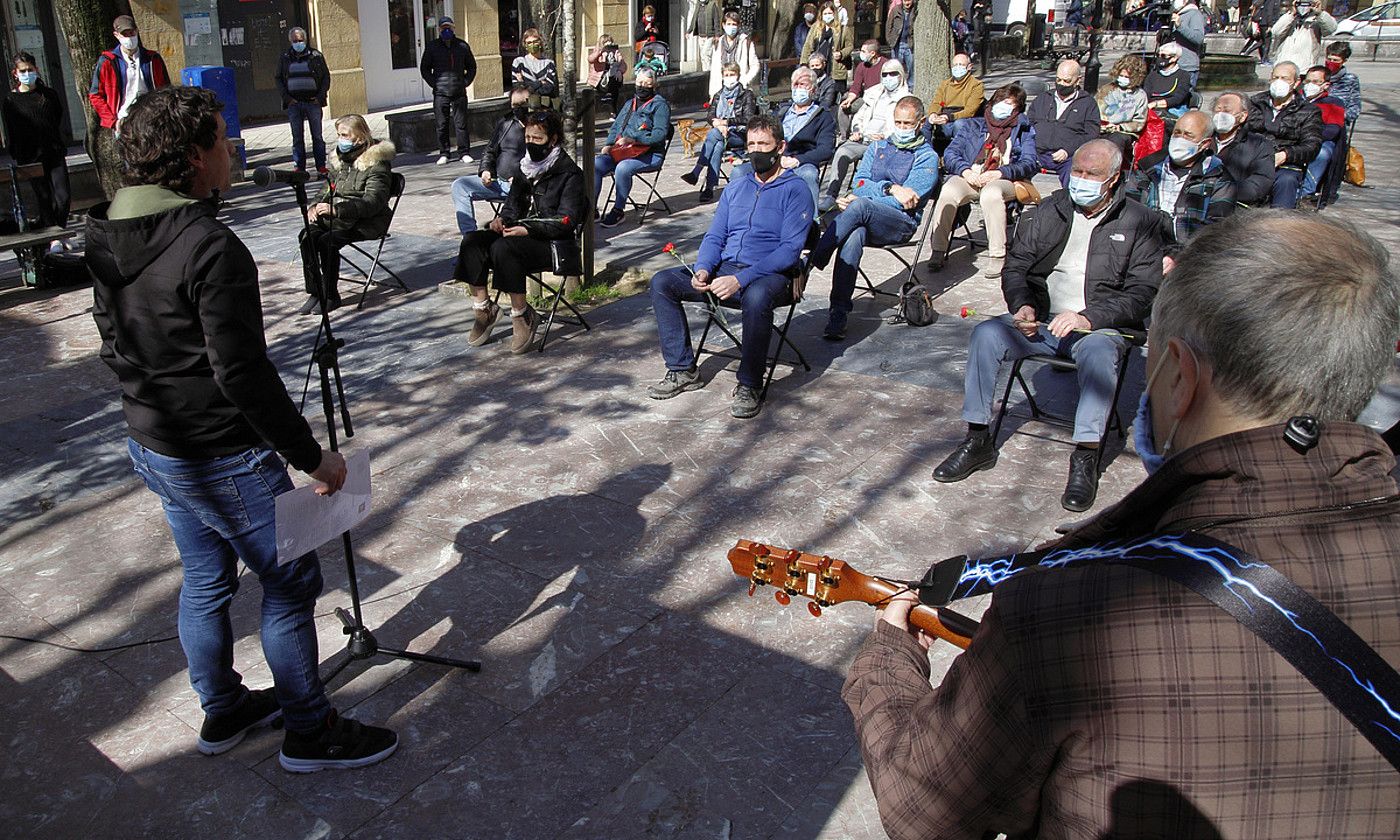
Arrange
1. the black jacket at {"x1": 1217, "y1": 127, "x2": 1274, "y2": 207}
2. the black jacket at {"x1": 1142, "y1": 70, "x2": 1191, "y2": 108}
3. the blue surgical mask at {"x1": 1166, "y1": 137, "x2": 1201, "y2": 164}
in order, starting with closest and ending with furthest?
the blue surgical mask at {"x1": 1166, "y1": 137, "x2": 1201, "y2": 164}
the black jacket at {"x1": 1217, "y1": 127, "x2": 1274, "y2": 207}
the black jacket at {"x1": 1142, "y1": 70, "x2": 1191, "y2": 108}

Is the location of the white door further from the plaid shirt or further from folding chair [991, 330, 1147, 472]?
the plaid shirt

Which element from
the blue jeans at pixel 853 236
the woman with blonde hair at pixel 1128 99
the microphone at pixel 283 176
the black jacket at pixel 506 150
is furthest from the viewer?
the woman with blonde hair at pixel 1128 99

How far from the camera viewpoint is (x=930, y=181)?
26.6 feet

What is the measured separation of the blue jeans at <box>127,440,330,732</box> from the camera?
116 inches

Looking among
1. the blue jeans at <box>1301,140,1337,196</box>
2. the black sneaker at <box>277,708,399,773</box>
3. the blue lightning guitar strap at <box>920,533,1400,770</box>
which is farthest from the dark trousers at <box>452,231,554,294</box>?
the blue jeans at <box>1301,140,1337,196</box>

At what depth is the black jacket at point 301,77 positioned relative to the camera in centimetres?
1288

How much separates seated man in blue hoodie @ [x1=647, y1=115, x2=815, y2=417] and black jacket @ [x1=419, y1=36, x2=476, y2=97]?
8.36 metres

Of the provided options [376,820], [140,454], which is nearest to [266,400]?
[140,454]

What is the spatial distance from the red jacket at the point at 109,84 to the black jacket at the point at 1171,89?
10.2 m

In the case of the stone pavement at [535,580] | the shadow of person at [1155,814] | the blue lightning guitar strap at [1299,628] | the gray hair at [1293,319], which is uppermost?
the gray hair at [1293,319]

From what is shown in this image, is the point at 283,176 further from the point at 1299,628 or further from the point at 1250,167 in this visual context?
the point at 1250,167

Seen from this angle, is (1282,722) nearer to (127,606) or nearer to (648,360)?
(127,606)

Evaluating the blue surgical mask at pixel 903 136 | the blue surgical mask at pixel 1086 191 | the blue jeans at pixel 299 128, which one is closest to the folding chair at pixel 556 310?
the blue surgical mask at pixel 903 136

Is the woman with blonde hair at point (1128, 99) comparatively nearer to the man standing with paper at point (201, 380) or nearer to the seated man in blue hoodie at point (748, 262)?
the seated man in blue hoodie at point (748, 262)
